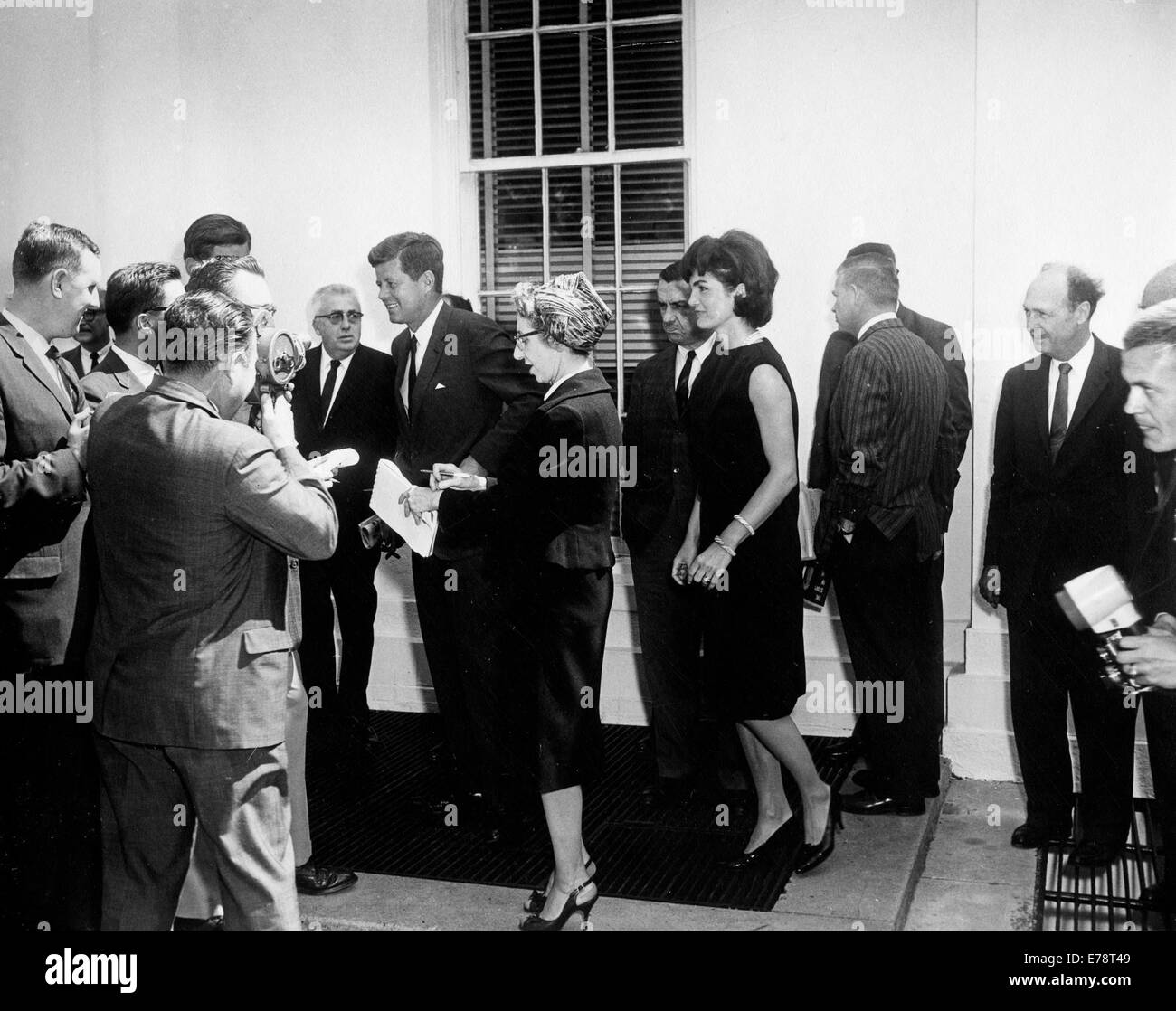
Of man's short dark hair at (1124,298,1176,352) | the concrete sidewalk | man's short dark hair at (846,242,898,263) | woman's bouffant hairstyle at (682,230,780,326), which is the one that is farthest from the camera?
man's short dark hair at (846,242,898,263)

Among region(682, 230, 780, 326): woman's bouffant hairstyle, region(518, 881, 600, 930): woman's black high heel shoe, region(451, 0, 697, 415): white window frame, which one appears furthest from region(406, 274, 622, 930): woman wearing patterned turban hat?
region(451, 0, 697, 415): white window frame

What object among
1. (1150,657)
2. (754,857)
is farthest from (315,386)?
(1150,657)

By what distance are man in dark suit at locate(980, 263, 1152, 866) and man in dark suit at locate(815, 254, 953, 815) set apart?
0.99 ft

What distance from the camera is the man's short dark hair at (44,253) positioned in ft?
11.0

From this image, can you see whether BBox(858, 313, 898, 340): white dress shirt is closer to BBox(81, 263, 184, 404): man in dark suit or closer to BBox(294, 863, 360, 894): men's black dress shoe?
BBox(81, 263, 184, 404): man in dark suit

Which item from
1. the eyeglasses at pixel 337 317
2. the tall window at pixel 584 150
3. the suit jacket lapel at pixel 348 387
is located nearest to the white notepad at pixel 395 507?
the suit jacket lapel at pixel 348 387

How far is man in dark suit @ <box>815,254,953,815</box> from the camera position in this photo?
14.1ft

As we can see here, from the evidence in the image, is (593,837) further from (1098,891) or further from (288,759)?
(1098,891)

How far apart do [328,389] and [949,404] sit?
8.60 ft

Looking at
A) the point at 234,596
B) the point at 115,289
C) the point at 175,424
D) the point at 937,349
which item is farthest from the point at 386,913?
the point at 937,349

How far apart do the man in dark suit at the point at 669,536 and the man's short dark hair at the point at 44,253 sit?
215cm

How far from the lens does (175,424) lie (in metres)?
2.63

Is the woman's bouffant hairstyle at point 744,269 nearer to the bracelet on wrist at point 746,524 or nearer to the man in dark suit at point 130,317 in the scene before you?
the bracelet on wrist at point 746,524
